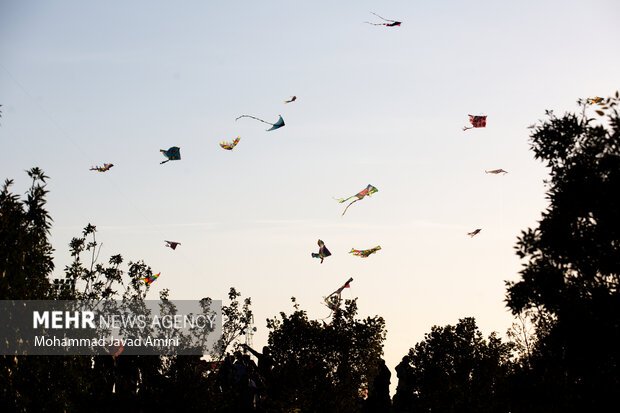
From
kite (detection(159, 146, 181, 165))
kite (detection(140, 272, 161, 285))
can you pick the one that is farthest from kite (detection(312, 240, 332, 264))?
kite (detection(140, 272, 161, 285))

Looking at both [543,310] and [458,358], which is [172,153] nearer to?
[543,310]

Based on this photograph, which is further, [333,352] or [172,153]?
[333,352]

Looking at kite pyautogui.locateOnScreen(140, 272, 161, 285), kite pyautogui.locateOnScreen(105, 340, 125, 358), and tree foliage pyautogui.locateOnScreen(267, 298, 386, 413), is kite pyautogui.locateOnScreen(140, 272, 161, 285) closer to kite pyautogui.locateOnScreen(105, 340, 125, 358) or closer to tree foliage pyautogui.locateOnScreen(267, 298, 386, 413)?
tree foliage pyautogui.locateOnScreen(267, 298, 386, 413)

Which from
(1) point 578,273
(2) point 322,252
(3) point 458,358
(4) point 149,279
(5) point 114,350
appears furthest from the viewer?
(3) point 458,358

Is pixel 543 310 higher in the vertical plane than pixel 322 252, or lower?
lower

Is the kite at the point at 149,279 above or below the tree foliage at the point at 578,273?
Answer: above

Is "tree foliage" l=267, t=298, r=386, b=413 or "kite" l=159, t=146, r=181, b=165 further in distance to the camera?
"tree foliage" l=267, t=298, r=386, b=413

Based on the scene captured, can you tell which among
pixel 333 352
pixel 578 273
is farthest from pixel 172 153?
pixel 333 352

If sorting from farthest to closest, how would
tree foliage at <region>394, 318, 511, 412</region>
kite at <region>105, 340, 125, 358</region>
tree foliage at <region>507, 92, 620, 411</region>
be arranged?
tree foliage at <region>394, 318, 511, 412</region>
kite at <region>105, 340, 125, 358</region>
tree foliage at <region>507, 92, 620, 411</region>

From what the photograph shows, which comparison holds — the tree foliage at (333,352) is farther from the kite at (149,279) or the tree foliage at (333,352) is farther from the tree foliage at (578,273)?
the tree foliage at (578,273)

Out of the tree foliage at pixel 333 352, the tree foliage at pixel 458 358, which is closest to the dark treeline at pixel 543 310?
the tree foliage at pixel 333 352

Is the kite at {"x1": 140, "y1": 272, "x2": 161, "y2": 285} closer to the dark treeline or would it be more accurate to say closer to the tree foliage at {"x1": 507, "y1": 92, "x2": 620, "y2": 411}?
the dark treeline

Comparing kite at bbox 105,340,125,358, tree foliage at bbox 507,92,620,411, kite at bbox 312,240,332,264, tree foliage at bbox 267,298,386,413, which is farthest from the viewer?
tree foliage at bbox 267,298,386,413

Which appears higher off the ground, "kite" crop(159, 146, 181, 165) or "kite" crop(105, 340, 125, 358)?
"kite" crop(159, 146, 181, 165)
